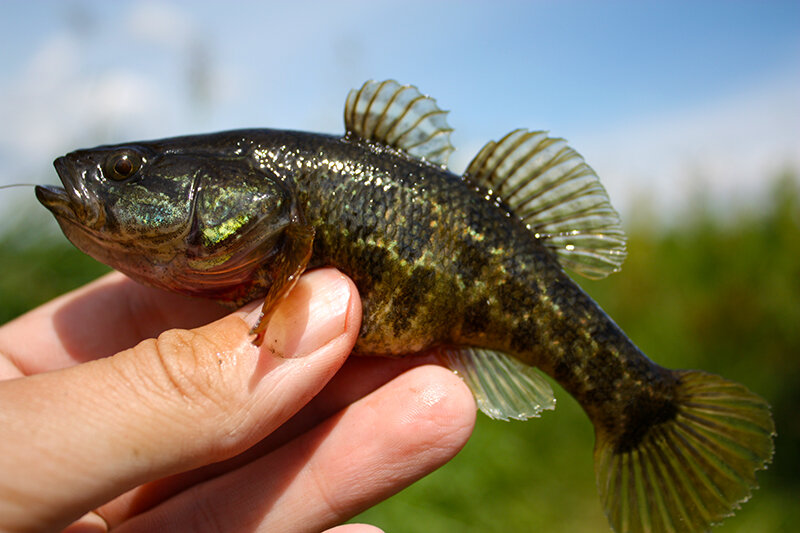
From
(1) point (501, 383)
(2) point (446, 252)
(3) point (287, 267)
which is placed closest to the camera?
(3) point (287, 267)

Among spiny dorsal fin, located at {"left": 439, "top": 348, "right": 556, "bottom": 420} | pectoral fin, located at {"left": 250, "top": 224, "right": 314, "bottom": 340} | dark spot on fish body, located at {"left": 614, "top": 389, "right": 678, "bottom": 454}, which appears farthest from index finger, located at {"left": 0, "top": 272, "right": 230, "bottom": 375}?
dark spot on fish body, located at {"left": 614, "top": 389, "right": 678, "bottom": 454}

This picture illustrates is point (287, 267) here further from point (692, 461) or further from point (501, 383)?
point (692, 461)

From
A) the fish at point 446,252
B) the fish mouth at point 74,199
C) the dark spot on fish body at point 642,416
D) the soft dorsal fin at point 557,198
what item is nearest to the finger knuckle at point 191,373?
the fish at point 446,252

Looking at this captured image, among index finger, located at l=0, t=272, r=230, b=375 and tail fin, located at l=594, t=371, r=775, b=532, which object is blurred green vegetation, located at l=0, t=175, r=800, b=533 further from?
tail fin, located at l=594, t=371, r=775, b=532

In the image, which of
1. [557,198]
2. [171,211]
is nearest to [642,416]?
[557,198]

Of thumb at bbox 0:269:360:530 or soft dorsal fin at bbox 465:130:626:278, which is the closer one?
thumb at bbox 0:269:360:530

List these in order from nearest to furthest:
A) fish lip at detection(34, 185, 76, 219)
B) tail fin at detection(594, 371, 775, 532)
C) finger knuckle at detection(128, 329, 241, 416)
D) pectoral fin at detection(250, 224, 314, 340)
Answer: finger knuckle at detection(128, 329, 241, 416)
pectoral fin at detection(250, 224, 314, 340)
fish lip at detection(34, 185, 76, 219)
tail fin at detection(594, 371, 775, 532)

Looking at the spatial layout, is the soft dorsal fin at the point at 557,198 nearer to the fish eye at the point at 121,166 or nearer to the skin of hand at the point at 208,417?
the skin of hand at the point at 208,417
